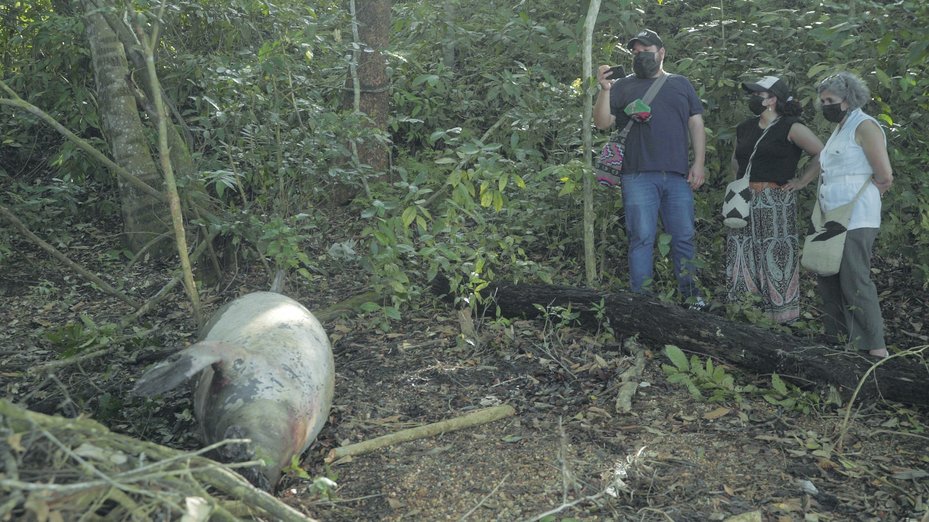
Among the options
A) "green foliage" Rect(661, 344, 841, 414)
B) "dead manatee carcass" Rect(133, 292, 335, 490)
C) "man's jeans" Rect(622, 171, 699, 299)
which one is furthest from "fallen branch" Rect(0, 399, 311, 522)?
"man's jeans" Rect(622, 171, 699, 299)

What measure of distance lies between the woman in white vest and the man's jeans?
94 centimetres

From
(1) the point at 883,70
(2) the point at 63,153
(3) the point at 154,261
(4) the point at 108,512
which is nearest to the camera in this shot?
(4) the point at 108,512

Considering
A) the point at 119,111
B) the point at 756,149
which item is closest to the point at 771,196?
the point at 756,149

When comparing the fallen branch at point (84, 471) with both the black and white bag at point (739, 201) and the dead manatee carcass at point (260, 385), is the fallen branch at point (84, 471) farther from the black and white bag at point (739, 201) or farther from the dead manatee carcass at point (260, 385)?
the black and white bag at point (739, 201)

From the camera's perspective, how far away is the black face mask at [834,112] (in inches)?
184

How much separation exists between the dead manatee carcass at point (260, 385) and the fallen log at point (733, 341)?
1.64m

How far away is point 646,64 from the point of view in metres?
5.34

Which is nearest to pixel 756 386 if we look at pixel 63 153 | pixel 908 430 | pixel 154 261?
pixel 908 430

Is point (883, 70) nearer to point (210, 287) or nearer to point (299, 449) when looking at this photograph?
point (299, 449)

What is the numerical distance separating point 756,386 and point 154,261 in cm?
482

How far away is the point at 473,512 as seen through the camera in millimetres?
3465

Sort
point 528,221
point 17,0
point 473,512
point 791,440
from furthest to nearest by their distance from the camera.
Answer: point 17,0
point 528,221
point 791,440
point 473,512

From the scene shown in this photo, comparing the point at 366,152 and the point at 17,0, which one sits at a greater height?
the point at 17,0

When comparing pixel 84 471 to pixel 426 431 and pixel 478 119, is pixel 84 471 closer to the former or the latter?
pixel 426 431
